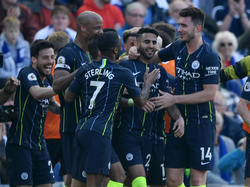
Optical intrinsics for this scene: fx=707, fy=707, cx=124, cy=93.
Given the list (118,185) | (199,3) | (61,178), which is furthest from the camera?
(199,3)

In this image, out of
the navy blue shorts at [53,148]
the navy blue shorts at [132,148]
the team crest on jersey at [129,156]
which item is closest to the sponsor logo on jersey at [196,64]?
the navy blue shorts at [132,148]

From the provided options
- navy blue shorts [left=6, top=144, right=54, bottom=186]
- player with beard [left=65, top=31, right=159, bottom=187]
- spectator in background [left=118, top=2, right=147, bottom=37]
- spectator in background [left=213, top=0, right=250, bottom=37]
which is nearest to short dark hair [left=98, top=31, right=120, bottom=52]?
player with beard [left=65, top=31, right=159, bottom=187]

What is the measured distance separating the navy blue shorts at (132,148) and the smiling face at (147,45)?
1034mm

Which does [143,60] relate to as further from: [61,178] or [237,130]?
[237,130]

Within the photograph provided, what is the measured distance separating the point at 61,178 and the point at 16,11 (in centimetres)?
346

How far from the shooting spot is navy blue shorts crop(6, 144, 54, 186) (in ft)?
29.3

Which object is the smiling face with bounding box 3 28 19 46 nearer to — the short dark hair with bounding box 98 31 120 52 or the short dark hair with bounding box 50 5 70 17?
the short dark hair with bounding box 50 5 70 17

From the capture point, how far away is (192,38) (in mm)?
8953

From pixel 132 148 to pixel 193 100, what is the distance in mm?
983

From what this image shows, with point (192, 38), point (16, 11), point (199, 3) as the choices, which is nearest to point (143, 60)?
point (192, 38)

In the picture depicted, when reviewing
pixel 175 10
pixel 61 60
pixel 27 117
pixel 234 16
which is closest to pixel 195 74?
pixel 61 60

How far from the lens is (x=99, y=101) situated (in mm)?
8070

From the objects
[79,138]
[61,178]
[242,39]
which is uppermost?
[242,39]

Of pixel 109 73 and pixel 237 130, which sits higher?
pixel 109 73
